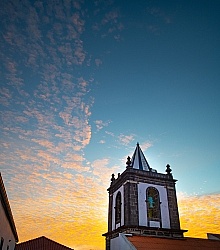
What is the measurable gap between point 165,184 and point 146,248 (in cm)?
767

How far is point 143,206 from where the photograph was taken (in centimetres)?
2073

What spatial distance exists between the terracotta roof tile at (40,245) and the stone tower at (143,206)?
362 inches

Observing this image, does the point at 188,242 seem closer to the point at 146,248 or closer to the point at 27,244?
the point at 146,248

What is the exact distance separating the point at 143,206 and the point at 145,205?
22cm

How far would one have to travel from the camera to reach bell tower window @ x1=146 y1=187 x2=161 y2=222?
20688 millimetres

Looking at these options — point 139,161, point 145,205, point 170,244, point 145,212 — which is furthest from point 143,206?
point 139,161

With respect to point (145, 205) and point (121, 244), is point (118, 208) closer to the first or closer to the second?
point (145, 205)

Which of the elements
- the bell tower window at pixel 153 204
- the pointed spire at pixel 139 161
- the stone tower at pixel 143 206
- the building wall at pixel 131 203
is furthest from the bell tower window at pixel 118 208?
the pointed spire at pixel 139 161

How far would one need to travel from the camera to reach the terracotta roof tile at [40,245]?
27.6m

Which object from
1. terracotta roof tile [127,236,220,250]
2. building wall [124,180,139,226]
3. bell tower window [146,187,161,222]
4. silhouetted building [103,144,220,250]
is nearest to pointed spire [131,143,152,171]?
silhouetted building [103,144,220,250]

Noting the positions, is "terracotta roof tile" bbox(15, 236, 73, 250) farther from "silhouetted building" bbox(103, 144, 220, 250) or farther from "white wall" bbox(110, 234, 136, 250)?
"white wall" bbox(110, 234, 136, 250)

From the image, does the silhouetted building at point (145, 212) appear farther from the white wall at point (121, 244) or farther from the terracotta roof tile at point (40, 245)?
the terracotta roof tile at point (40, 245)

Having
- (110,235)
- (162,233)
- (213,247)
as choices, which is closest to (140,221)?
(162,233)

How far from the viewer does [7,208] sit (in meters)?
13.3
